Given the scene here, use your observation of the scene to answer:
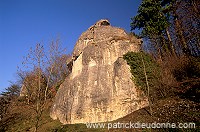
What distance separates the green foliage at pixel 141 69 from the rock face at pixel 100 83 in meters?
0.60

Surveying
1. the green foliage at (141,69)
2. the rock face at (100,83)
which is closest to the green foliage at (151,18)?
the rock face at (100,83)

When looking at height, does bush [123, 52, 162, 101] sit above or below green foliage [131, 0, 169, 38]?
below

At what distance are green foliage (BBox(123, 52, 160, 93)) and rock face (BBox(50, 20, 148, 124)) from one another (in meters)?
0.60

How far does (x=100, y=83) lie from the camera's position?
14.8m

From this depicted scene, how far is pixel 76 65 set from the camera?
18.0 metres

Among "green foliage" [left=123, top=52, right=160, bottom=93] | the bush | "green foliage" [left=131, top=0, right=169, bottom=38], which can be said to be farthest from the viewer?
"green foliage" [left=131, top=0, right=169, bottom=38]

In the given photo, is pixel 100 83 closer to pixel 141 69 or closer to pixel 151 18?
pixel 141 69

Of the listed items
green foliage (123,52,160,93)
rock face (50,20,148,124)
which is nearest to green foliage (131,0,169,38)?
rock face (50,20,148,124)

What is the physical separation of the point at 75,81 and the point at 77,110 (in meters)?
3.43

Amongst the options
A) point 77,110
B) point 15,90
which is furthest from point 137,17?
point 15,90

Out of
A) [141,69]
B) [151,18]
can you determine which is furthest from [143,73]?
[151,18]

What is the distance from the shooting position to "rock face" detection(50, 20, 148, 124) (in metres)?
13.5

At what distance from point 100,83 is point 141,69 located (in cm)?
427

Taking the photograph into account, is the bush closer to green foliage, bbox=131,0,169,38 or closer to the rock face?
the rock face
